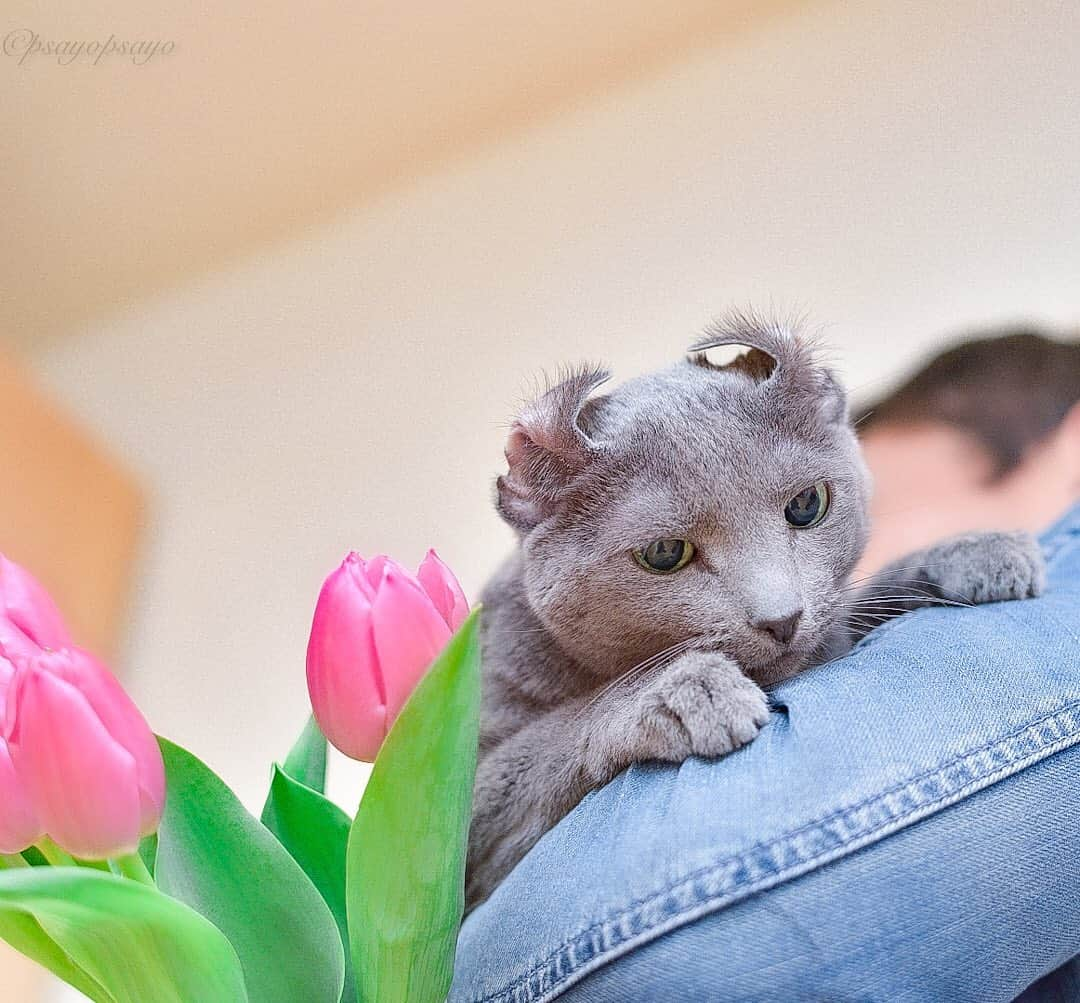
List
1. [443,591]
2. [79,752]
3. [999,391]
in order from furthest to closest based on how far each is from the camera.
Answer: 1. [999,391]
2. [443,591]
3. [79,752]

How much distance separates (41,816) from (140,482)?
1086mm

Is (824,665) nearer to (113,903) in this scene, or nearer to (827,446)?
(827,446)

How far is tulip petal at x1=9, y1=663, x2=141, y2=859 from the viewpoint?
0.35 metres

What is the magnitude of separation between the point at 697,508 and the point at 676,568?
0.04 metres

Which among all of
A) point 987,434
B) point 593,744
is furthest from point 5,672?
point 987,434

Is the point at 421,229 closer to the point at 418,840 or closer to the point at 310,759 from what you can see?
the point at 310,759

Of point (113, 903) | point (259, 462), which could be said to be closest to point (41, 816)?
point (113, 903)

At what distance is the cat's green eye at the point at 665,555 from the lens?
540 mm

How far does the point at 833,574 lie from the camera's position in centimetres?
57

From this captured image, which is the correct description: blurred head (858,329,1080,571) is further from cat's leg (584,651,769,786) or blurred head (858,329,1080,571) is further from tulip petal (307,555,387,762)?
tulip petal (307,555,387,762)

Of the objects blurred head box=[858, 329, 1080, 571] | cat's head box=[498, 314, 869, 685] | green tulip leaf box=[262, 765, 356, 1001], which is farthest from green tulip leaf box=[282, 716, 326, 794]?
blurred head box=[858, 329, 1080, 571]

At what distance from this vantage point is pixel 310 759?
586 millimetres

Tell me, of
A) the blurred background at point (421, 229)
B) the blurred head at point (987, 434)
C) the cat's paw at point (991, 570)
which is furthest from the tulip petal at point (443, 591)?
the blurred head at point (987, 434)

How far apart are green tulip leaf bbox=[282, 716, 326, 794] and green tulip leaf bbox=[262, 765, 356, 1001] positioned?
65 mm
